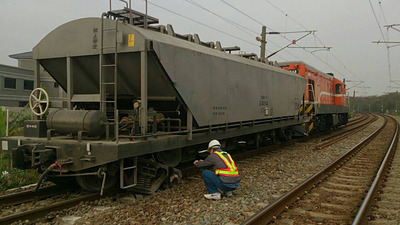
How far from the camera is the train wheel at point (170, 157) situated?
6.50 meters

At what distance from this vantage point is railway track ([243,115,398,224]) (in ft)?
15.8

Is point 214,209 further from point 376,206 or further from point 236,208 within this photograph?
point 376,206

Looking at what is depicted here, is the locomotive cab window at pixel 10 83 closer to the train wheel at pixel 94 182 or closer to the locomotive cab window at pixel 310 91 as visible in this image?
the locomotive cab window at pixel 310 91

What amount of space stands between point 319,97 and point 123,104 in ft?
43.9

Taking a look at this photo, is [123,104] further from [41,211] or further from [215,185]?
[41,211]

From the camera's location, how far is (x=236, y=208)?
17.4ft

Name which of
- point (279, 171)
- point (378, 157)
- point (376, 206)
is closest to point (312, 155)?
point (378, 157)

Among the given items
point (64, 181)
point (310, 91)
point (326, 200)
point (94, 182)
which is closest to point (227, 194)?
point (326, 200)

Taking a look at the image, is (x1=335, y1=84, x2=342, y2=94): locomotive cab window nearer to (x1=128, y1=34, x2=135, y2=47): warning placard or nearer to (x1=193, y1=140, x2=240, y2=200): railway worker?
(x1=193, y1=140, x2=240, y2=200): railway worker

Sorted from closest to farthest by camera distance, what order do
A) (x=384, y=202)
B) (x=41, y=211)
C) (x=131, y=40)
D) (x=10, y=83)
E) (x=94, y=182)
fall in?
Result: (x=41, y=211) < (x=131, y=40) < (x=384, y=202) < (x=94, y=182) < (x=10, y=83)

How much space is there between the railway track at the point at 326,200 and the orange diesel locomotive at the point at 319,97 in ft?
23.0

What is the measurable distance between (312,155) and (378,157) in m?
2.06

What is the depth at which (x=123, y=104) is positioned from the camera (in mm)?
7426

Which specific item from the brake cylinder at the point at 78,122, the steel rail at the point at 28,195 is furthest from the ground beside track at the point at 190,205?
the brake cylinder at the point at 78,122
